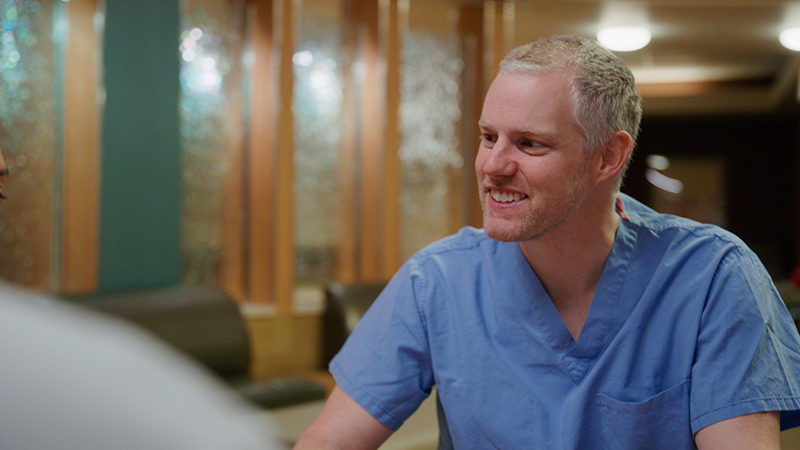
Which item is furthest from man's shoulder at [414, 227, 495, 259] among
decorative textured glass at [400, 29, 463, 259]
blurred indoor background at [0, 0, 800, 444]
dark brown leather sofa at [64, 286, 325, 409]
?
decorative textured glass at [400, 29, 463, 259]

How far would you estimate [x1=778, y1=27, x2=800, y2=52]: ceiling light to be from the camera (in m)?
4.67

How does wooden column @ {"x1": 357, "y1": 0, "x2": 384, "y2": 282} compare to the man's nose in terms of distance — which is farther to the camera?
wooden column @ {"x1": 357, "y1": 0, "x2": 384, "y2": 282}

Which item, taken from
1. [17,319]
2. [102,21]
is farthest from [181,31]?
[17,319]

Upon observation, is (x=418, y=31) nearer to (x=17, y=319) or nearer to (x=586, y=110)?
(x=586, y=110)

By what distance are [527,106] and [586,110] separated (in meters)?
0.10

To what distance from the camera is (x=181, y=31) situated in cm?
297

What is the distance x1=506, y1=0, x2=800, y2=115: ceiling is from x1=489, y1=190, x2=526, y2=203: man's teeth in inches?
98.3

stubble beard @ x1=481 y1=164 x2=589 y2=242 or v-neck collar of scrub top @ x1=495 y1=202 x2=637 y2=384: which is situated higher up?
stubble beard @ x1=481 y1=164 x2=589 y2=242

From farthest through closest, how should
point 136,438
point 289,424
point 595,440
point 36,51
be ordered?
1. point 36,51
2. point 289,424
3. point 595,440
4. point 136,438

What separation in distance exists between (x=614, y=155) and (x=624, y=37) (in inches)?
146

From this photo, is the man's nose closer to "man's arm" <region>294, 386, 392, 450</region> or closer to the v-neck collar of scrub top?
the v-neck collar of scrub top

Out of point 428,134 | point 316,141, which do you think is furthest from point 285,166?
point 428,134

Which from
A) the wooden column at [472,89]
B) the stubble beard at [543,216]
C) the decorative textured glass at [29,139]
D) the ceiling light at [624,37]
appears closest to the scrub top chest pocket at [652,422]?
the stubble beard at [543,216]

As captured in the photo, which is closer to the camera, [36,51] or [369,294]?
[36,51]
